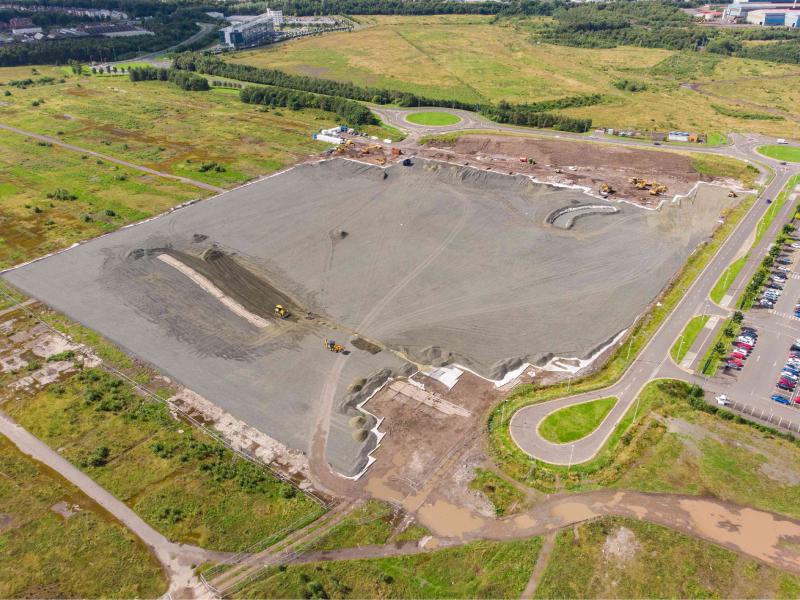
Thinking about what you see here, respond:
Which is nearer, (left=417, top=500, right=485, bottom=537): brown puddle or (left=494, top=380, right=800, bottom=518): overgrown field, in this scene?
(left=417, top=500, right=485, bottom=537): brown puddle

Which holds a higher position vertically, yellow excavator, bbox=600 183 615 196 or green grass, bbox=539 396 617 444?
yellow excavator, bbox=600 183 615 196

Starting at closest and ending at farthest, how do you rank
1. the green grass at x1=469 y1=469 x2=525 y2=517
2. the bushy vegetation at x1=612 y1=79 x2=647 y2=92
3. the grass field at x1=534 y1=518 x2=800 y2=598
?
the grass field at x1=534 y1=518 x2=800 y2=598 → the green grass at x1=469 y1=469 x2=525 y2=517 → the bushy vegetation at x1=612 y1=79 x2=647 y2=92

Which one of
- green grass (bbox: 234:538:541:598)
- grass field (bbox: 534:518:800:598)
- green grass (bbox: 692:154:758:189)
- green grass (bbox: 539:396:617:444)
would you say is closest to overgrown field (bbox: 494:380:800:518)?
green grass (bbox: 539:396:617:444)

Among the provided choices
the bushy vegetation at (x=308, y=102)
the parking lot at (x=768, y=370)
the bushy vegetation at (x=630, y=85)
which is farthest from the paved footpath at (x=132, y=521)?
the bushy vegetation at (x=630, y=85)

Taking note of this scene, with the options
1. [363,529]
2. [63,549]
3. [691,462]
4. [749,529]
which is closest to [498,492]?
[363,529]

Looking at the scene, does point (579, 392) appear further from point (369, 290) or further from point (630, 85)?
point (630, 85)

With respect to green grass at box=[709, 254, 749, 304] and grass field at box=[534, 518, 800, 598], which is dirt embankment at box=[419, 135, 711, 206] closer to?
green grass at box=[709, 254, 749, 304]

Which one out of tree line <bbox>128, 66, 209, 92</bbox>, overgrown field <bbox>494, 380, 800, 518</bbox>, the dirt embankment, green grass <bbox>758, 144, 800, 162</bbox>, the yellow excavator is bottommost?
overgrown field <bbox>494, 380, 800, 518</bbox>
